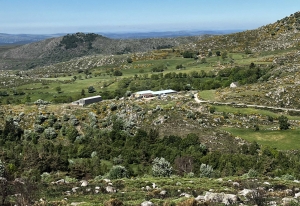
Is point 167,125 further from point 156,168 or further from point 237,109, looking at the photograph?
point 156,168

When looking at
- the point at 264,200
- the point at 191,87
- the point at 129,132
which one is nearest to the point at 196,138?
the point at 129,132

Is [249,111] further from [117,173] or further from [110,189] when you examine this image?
[110,189]

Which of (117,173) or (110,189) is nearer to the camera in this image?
(110,189)

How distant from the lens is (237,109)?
68000 mm

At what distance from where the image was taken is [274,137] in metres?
54.6

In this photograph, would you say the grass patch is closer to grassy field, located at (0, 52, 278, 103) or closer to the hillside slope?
grassy field, located at (0, 52, 278, 103)

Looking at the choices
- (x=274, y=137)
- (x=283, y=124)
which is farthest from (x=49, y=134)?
(x=283, y=124)

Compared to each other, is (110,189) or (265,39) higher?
(265,39)

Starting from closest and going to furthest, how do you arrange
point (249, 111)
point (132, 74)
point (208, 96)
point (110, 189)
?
point (110, 189) → point (249, 111) → point (208, 96) → point (132, 74)

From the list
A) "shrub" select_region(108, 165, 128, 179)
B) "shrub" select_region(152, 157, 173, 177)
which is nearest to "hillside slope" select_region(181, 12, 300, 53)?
"shrub" select_region(152, 157, 173, 177)

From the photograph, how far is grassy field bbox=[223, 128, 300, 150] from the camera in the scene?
50781mm

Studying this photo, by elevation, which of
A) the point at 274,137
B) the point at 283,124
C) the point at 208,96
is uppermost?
the point at 208,96

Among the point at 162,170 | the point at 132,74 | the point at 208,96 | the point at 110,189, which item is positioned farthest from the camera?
the point at 132,74

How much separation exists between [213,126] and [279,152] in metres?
16.6
